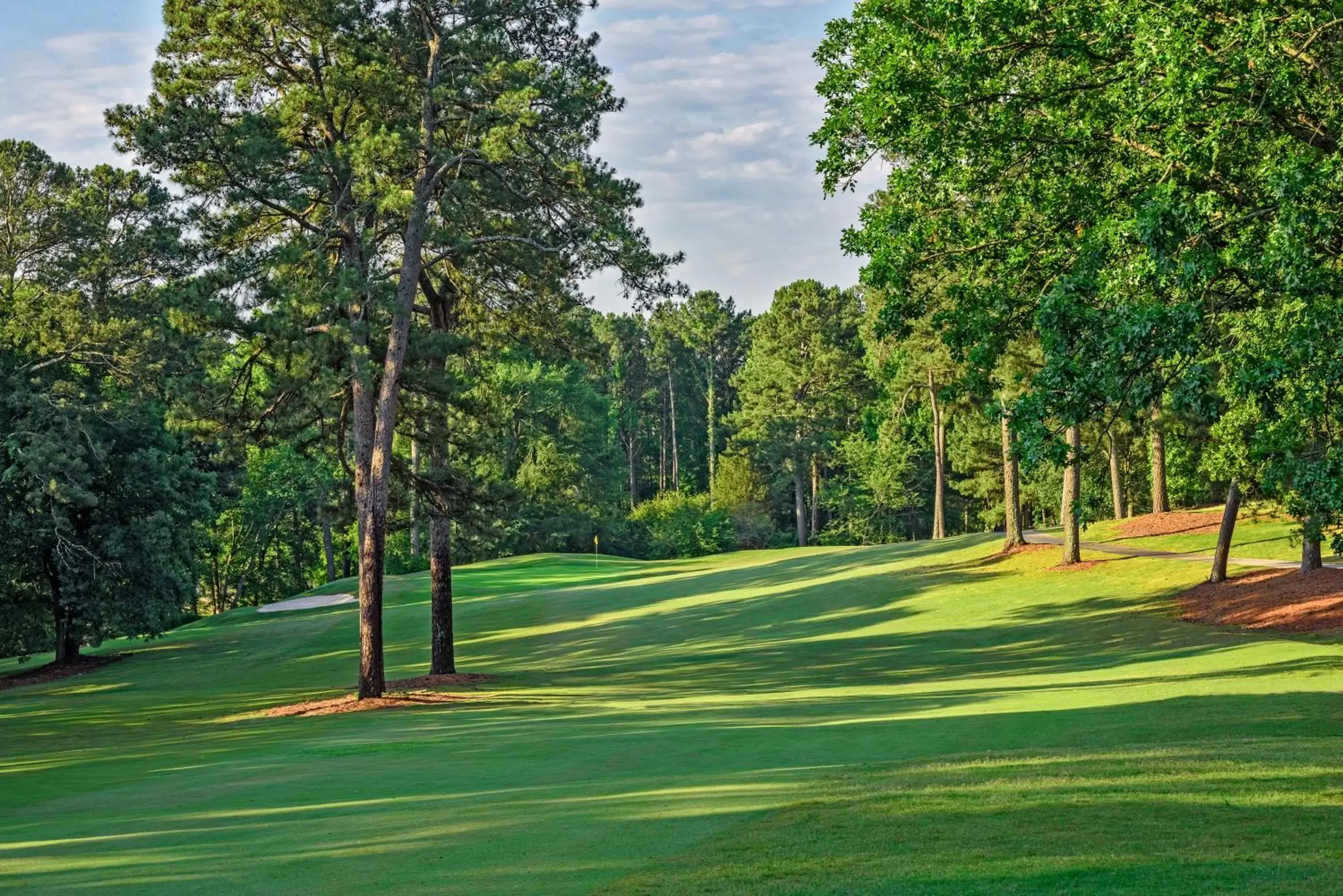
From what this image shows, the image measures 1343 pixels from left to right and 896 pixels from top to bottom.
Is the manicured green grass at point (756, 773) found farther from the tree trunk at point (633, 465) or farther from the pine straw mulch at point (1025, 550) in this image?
the tree trunk at point (633, 465)

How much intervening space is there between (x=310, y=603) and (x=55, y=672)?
14526 mm

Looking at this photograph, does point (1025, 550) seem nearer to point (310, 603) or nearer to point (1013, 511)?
point (1013, 511)

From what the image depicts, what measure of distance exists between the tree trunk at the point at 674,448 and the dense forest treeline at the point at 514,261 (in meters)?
52.4

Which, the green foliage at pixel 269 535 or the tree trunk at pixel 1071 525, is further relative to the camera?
the green foliage at pixel 269 535

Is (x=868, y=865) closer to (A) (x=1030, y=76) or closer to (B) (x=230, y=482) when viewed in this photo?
(A) (x=1030, y=76)

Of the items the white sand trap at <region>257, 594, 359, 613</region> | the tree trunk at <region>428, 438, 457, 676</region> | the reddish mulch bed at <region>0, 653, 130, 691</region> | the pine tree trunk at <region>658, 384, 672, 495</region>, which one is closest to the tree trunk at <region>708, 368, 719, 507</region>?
the pine tree trunk at <region>658, 384, 672, 495</region>

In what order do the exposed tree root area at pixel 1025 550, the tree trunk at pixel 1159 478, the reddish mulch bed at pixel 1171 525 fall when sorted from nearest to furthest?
the exposed tree root area at pixel 1025 550 → the reddish mulch bed at pixel 1171 525 → the tree trunk at pixel 1159 478

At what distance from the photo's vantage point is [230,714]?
84.5 feet

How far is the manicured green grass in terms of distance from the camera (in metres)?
8.34

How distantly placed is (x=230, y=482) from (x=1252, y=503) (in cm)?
4605

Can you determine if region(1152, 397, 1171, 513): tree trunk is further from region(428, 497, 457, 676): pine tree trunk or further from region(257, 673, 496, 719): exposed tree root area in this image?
region(257, 673, 496, 719): exposed tree root area

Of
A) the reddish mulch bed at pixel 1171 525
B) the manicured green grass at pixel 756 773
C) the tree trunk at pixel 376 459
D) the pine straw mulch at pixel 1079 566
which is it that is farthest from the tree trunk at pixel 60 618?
the reddish mulch bed at pixel 1171 525

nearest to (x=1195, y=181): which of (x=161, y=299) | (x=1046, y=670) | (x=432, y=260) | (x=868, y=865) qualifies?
(x=868, y=865)

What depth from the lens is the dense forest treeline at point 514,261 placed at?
12586mm
